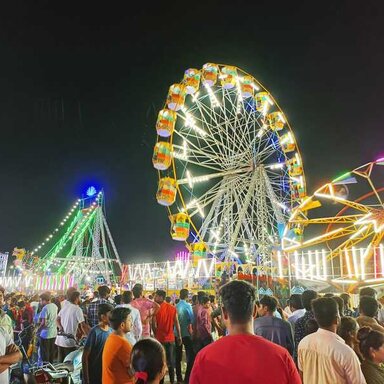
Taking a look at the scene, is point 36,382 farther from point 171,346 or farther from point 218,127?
point 218,127

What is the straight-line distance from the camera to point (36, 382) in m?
4.52

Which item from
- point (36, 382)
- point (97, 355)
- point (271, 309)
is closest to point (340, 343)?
point (271, 309)

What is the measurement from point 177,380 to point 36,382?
3098mm

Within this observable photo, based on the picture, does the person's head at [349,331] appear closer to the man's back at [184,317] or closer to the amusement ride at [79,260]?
the man's back at [184,317]

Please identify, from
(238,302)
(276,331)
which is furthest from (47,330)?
(238,302)

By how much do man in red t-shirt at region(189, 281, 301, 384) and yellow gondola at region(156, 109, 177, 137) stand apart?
57.7 feet

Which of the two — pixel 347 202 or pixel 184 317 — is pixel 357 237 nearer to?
pixel 347 202

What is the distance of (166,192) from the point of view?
60.6 feet

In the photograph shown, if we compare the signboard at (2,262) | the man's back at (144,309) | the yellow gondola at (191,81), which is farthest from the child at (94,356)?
the signboard at (2,262)

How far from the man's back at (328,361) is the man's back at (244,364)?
950 millimetres

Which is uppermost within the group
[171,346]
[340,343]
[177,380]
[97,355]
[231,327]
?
[231,327]

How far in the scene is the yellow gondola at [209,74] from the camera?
794 inches

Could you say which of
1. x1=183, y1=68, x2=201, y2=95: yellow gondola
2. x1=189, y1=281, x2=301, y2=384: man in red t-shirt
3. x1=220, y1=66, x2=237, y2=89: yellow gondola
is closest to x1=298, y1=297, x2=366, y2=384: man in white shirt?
x1=189, y1=281, x2=301, y2=384: man in red t-shirt

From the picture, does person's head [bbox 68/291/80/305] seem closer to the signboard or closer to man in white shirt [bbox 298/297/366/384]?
man in white shirt [bbox 298/297/366/384]
